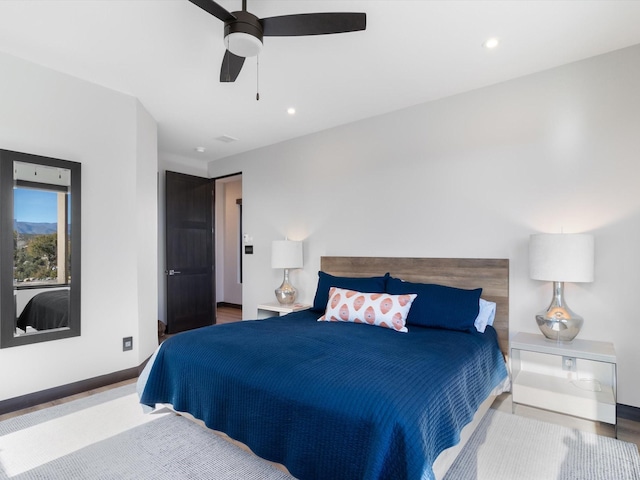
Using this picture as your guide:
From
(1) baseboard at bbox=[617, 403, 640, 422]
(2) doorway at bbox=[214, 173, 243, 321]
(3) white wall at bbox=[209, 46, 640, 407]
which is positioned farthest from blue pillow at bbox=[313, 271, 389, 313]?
(2) doorway at bbox=[214, 173, 243, 321]

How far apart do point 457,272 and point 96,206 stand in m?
3.31

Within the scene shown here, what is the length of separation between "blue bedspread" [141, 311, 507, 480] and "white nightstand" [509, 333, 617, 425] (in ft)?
0.83

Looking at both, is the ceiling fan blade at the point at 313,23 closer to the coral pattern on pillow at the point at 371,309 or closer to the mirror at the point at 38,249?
the coral pattern on pillow at the point at 371,309

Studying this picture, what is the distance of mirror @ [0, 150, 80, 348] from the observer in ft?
8.64

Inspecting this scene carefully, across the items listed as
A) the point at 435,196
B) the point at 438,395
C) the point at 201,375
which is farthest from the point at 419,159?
the point at 201,375

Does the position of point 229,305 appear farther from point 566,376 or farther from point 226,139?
point 566,376

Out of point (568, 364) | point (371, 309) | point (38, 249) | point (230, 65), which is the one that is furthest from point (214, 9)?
point (568, 364)

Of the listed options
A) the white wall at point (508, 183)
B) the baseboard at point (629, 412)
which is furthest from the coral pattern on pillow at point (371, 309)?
the baseboard at point (629, 412)

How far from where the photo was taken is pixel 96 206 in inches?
124

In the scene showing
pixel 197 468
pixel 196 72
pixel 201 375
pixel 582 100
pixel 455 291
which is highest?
pixel 196 72

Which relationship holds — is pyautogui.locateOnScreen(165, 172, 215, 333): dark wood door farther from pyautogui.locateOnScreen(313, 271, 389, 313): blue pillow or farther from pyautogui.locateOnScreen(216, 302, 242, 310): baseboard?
pyautogui.locateOnScreen(313, 271, 389, 313): blue pillow

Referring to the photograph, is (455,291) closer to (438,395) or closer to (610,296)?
(610,296)

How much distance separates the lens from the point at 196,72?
283 centimetres

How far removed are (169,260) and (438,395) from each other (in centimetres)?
432
